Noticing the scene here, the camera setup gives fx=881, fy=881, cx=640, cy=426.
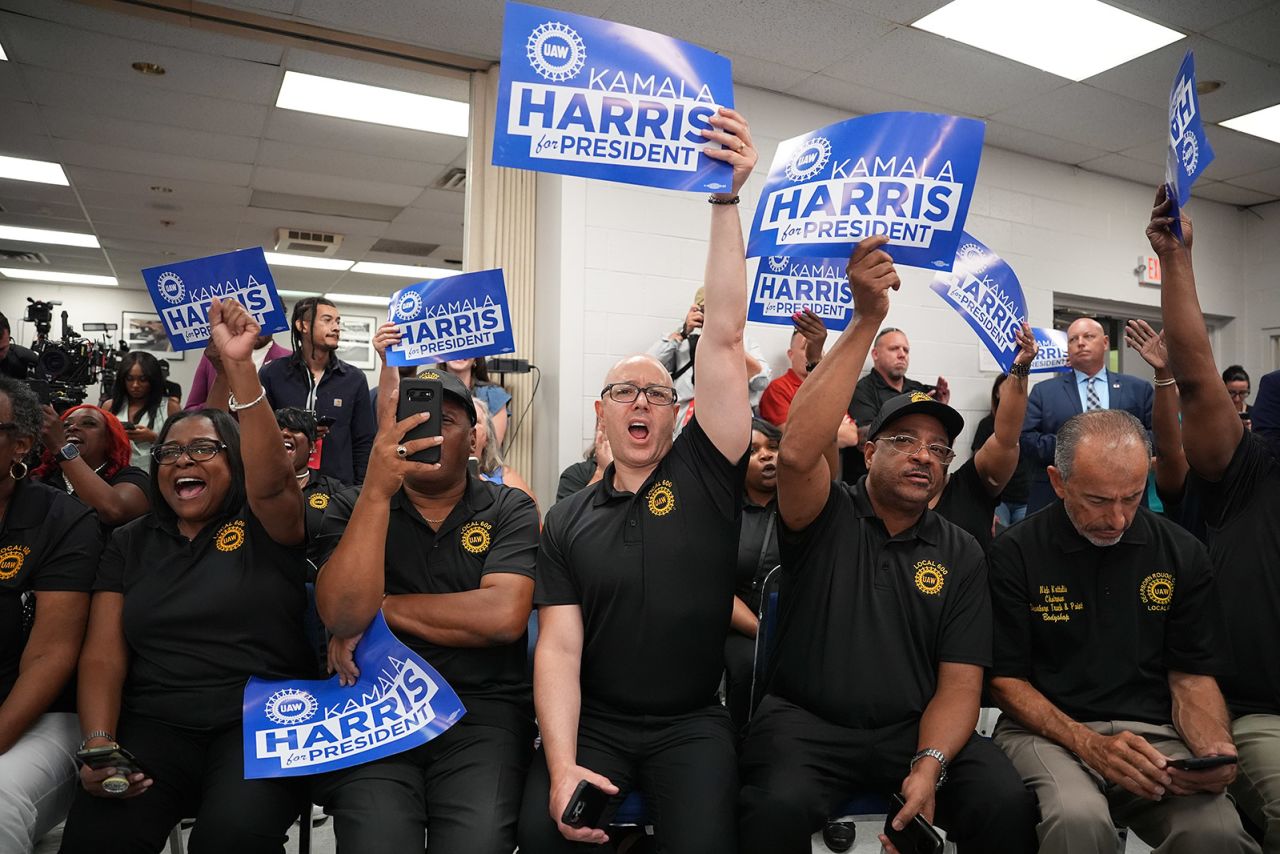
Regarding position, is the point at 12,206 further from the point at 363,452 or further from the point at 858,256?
the point at 858,256

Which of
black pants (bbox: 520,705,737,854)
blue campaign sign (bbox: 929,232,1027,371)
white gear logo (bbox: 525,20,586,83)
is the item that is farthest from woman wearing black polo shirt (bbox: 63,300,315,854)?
blue campaign sign (bbox: 929,232,1027,371)

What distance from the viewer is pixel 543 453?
199 inches

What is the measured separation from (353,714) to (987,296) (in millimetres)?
2670

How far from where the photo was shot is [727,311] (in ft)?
6.65

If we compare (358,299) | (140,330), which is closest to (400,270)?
(358,299)

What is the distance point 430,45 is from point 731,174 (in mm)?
3297

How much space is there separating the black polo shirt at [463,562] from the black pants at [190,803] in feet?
1.43

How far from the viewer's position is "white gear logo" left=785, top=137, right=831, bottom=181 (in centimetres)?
220

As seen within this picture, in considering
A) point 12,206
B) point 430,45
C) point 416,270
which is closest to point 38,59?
point 430,45

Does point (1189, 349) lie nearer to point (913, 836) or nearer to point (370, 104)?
point (913, 836)

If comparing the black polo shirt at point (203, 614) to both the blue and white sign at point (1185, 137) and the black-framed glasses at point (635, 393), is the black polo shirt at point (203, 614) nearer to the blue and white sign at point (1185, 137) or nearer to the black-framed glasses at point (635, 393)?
the black-framed glasses at point (635, 393)

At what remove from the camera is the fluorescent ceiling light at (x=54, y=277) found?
11.7 m

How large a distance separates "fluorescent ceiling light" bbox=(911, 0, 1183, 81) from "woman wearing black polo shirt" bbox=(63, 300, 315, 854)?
3916mm

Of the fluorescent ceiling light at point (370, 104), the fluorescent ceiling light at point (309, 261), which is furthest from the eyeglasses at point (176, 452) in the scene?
the fluorescent ceiling light at point (309, 261)
